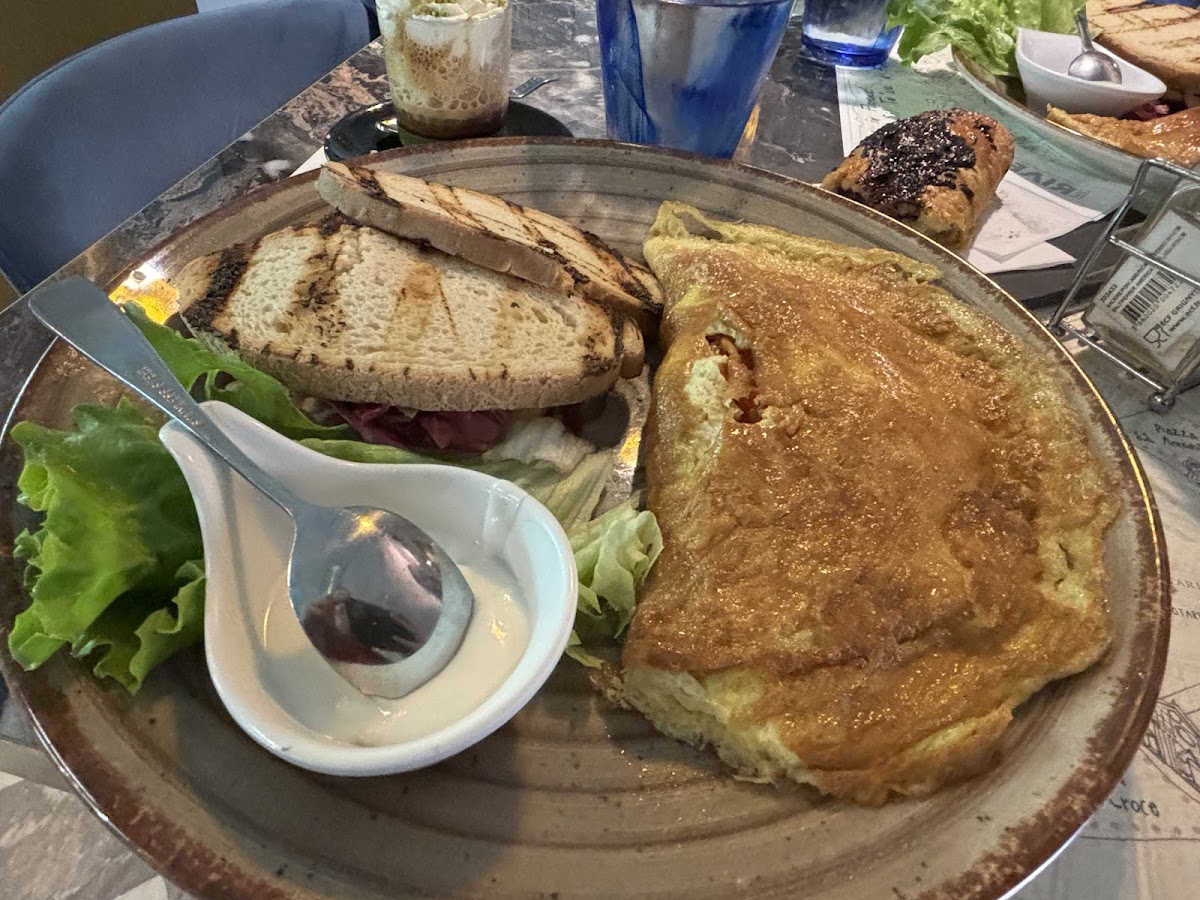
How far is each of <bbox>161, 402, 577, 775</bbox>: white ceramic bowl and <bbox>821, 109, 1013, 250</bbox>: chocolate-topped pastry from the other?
1.43 meters

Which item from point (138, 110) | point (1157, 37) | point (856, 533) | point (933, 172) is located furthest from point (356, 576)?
point (1157, 37)

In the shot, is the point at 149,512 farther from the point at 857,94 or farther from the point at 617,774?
the point at 857,94

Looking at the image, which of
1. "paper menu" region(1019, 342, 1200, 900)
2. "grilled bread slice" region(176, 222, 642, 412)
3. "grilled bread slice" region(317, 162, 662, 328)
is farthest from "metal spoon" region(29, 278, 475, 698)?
"paper menu" region(1019, 342, 1200, 900)

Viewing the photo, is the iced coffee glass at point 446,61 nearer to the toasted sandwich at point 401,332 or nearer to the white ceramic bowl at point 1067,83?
the toasted sandwich at point 401,332

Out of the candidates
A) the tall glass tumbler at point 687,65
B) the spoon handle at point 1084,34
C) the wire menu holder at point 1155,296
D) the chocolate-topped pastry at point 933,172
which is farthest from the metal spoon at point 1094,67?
the tall glass tumbler at point 687,65

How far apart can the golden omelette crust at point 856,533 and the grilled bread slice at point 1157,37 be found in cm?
185

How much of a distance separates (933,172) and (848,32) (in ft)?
3.90

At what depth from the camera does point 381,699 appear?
1.12 meters

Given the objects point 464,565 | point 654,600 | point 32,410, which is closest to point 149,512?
point 32,410

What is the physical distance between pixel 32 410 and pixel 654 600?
115 cm

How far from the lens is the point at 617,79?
234cm

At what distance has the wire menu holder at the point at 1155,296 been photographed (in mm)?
1651

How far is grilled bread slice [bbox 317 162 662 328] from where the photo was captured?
5.49 feet

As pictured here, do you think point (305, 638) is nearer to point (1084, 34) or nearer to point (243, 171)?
point (243, 171)
